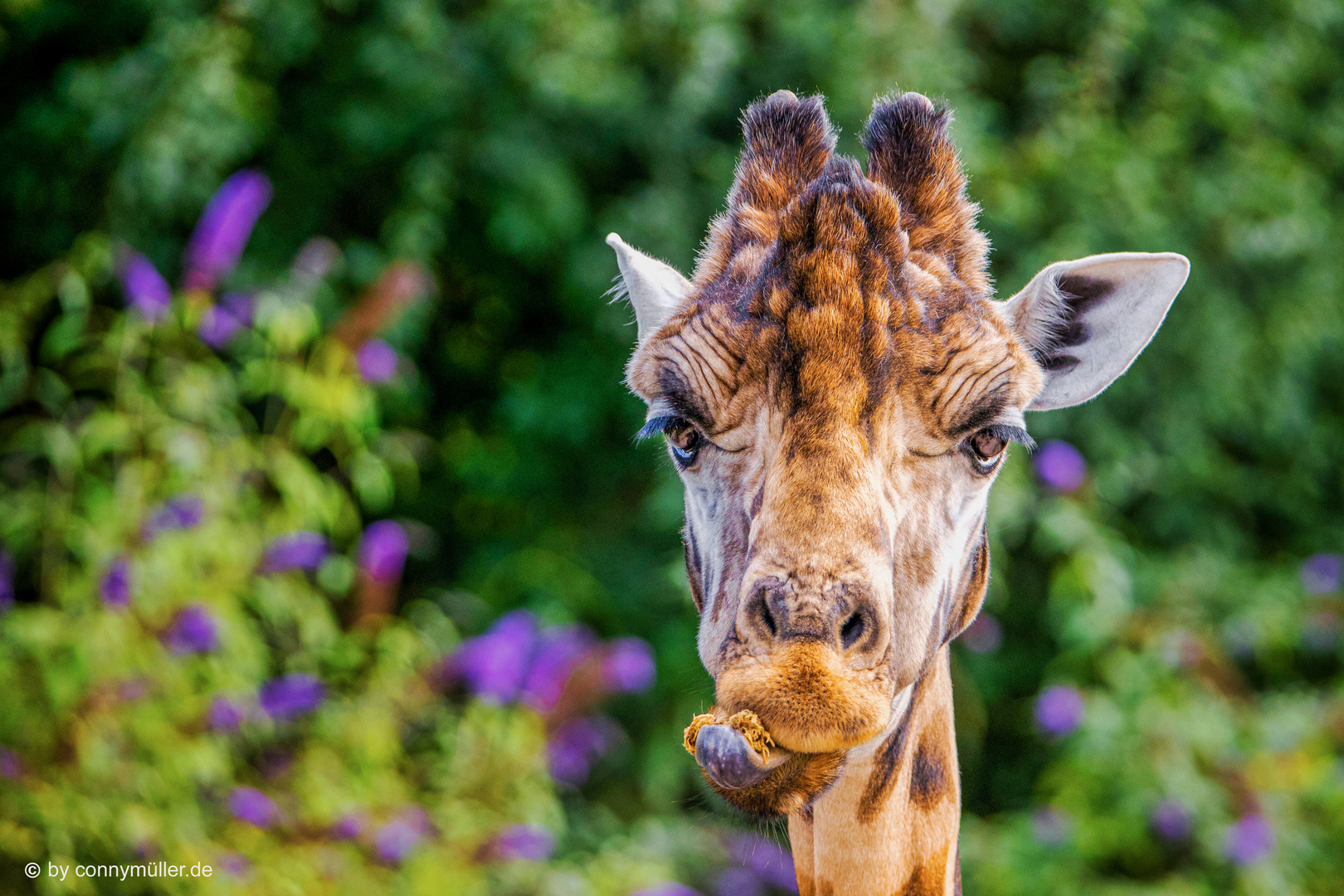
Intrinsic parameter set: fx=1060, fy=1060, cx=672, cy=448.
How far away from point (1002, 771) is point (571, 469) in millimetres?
2828

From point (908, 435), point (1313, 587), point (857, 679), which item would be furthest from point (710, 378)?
point (1313, 587)

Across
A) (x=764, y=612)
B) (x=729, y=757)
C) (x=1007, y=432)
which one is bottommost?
(x=729, y=757)

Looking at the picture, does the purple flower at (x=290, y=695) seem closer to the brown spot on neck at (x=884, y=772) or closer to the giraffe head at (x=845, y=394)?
the giraffe head at (x=845, y=394)

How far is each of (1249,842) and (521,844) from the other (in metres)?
2.70

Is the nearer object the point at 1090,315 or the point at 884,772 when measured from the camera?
the point at 884,772

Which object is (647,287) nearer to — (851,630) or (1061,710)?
(851,630)

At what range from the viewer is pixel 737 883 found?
4590 mm

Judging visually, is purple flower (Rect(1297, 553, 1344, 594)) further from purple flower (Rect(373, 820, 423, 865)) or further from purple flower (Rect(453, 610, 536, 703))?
purple flower (Rect(373, 820, 423, 865))

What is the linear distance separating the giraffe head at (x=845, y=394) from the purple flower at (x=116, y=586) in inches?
91.0

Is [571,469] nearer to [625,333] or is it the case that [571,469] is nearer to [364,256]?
[625,333]

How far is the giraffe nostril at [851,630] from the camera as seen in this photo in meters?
1.26

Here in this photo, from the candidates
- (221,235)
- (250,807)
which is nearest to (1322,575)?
(250,807)

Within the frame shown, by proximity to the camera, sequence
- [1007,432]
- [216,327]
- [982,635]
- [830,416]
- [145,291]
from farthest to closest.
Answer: [982,635] < [216,327] < [145,291] < [1007,432] < [830,416]

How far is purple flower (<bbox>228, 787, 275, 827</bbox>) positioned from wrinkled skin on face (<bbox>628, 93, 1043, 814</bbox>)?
233 cm
